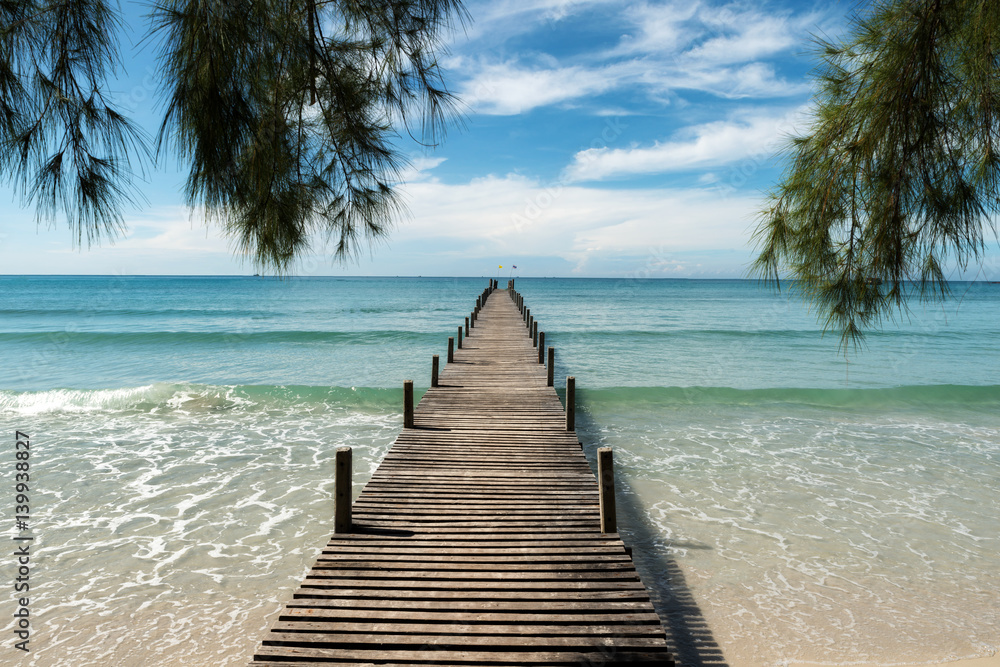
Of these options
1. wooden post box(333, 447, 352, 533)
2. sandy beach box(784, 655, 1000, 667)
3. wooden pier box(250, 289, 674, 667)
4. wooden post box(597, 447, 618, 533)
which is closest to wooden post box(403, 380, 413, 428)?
wooden pier box(250, 289, 674, 667)

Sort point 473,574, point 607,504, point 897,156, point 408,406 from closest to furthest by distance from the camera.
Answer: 1. point 897,156
2. point 473,574
3. point 607,504
4. point 408,406

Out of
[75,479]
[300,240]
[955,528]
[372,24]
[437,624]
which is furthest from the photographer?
[75,479]

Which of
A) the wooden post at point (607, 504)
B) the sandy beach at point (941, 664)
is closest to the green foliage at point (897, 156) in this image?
the wooden post at point (607, 504)

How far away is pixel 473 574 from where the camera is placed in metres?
4.76

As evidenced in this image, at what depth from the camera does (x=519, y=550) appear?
5148 mm

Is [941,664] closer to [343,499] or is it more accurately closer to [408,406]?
[343,499]

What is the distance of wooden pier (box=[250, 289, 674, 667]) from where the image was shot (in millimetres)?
3900

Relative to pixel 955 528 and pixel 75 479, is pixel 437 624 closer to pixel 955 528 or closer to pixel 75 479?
pixel 955 528

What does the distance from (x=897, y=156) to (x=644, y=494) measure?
7456mm

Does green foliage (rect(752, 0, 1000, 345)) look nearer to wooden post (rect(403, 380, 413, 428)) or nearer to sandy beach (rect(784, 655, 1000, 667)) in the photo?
sandy beach (rect(784, 655, 1000, 667))

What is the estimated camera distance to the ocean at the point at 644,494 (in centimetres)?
→ 576

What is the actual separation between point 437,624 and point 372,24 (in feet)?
13.5

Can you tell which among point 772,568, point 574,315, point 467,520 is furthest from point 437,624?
point 574,315

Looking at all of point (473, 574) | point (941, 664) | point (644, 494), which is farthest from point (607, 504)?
point (644, 494)
